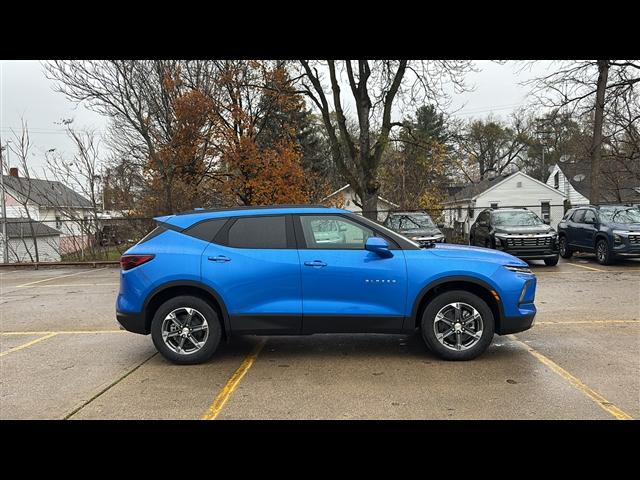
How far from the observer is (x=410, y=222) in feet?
46.5

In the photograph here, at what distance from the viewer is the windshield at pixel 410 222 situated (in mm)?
13869

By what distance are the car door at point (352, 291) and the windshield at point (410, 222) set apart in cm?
912

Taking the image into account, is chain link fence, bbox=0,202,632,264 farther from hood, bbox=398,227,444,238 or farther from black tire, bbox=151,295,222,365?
Result: black tire, bbox=151,295,222,365

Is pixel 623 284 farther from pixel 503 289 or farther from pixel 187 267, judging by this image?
pixel 187 267

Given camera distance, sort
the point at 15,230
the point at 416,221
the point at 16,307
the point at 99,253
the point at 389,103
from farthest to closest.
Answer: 1. the point at 15,230
2. the point at 99,253
3. the point at 389,103
4. the point at 416,221
5. the point at 16,307

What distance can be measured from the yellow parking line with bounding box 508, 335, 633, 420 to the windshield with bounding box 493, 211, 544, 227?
29.4 feet

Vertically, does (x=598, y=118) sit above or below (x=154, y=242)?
above

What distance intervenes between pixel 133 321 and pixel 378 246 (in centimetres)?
288

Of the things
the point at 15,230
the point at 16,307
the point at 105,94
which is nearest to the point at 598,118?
A: the point at 16,307

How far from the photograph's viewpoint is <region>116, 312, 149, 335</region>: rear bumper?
4895 mm

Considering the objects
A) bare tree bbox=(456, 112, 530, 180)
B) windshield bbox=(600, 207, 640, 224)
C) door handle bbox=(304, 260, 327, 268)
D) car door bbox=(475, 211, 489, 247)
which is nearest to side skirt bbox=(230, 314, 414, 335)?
door handle bbox=(304, 260, 327, 268)

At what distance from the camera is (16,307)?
8.89 metres

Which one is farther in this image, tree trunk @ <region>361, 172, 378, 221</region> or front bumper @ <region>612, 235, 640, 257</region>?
tree trunk @ <region>361, 172, 378, 221</region>

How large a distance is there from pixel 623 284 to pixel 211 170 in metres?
16.1
